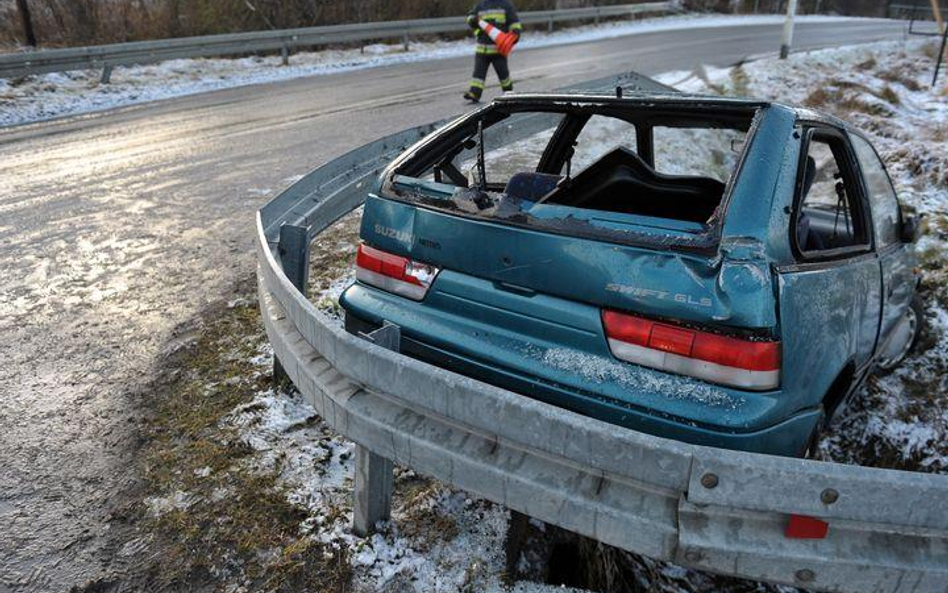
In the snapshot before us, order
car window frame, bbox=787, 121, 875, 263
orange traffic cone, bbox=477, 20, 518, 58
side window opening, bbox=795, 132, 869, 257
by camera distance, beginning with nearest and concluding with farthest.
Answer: car window frame, bbox=787, 121, 875, 263 → side window opening, bbox=795, 132, 869, 257 → orange traffic cone, bbox=477, 20, 518, 58

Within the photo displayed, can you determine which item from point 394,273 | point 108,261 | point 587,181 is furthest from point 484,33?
point 394,273

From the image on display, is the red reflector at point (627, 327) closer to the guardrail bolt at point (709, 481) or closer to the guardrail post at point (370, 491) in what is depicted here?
the guardrail bolt at point (709, 481)

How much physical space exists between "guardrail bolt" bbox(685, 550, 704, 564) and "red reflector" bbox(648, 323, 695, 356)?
64 centimetres

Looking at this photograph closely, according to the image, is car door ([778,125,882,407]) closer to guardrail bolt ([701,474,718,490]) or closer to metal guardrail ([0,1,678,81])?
guardrail bolt ([701,474,718,490])

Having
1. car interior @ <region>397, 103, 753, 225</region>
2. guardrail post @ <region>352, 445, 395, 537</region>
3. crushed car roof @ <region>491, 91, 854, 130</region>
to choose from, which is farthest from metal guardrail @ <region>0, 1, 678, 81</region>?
guardrail post @ <region>352, 445, 395, 537</region>

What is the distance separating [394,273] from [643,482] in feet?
4.71

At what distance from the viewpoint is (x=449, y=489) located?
9.56ft

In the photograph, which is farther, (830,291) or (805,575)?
(830,291)

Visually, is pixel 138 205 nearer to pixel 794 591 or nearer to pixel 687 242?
pixel 687 242

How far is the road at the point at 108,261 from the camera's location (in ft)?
9.06

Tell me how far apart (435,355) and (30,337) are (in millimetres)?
2884

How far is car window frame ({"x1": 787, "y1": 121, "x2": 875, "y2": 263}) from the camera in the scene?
2.40m

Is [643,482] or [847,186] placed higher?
[847,186]

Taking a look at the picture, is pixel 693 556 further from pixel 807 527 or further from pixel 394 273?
pixel 394 273
